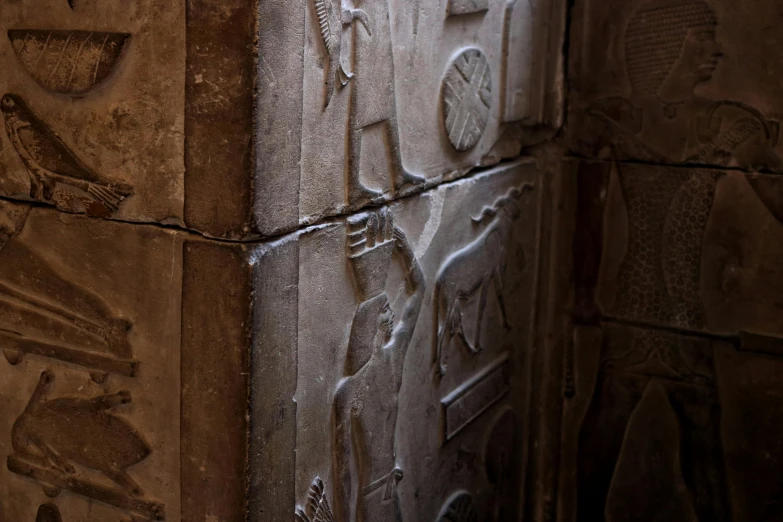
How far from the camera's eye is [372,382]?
8.09 ft

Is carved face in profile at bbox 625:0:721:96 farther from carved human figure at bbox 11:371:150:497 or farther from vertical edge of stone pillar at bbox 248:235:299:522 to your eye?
carved human figure at bbox 11:371:150:497

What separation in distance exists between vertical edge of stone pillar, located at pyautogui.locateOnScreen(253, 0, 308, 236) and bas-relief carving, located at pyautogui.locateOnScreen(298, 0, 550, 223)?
0.05 meters

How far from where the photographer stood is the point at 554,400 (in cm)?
362

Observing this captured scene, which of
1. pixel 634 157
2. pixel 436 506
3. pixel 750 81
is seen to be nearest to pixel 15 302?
pixel 436 506

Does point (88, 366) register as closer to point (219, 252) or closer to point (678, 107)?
point (219, 252)

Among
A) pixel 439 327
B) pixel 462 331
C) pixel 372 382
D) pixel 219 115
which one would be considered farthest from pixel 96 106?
pixel 462 331

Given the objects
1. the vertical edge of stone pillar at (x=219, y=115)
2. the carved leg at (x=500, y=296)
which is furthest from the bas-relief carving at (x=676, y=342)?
the vertical edge of stone pillar at (x=219, y=115)

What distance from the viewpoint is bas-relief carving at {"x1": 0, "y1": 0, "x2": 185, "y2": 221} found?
196cm

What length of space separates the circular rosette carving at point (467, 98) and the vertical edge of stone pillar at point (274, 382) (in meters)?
0.88

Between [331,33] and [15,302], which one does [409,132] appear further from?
[15,302]

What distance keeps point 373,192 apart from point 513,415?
1456 mm

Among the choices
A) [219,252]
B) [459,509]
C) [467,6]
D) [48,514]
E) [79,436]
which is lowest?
[459,509]

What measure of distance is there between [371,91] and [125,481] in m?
1.10

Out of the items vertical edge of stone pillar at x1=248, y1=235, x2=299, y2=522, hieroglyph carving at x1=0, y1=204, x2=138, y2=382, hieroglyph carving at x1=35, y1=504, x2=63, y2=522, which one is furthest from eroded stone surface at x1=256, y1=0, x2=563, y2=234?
hieroglyph carving at x1=35, y1=504, x2=63, y2=522
